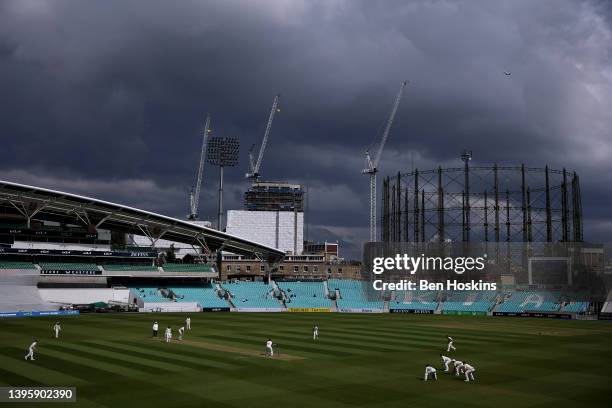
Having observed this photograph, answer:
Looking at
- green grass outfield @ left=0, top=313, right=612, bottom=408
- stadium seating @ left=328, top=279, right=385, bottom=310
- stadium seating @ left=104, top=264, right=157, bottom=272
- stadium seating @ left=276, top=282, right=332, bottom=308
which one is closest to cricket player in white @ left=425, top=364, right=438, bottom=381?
green grass outfield @ left=0, top=313, right=612, bottom=408

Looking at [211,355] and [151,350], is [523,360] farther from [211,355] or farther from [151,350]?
[151,350]

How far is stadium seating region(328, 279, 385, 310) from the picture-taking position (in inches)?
4574

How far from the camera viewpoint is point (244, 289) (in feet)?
396

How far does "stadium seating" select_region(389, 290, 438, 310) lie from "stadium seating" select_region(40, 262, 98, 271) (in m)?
55.1

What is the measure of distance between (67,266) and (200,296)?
76.8 ft

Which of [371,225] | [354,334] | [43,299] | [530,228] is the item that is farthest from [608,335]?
[371,225]

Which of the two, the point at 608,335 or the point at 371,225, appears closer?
the point at 608,335

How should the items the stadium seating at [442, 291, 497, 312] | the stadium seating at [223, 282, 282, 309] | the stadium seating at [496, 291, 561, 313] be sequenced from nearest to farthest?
the stadium seating at [496, 291, 561, 313], the stadium seating at [223, 282, 282, 309], the stadium seating at [442, 291, 497, 312]

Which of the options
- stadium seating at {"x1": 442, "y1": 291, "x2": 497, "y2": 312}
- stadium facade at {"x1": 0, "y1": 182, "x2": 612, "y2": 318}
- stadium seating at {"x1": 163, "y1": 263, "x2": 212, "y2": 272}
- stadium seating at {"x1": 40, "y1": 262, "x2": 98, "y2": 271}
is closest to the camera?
stadium facade at {"x1": 0, "y1": 182, "x2": 612, "y2": 318}

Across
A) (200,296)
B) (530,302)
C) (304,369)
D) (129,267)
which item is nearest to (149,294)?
(129,267)

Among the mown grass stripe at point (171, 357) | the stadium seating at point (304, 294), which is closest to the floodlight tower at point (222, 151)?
the stadium seating at point (304, 294)

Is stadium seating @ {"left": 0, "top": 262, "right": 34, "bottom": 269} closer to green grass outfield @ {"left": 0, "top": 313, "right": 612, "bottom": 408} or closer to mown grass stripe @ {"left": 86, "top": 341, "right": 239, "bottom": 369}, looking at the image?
green grass outfield @ {"left": 0, "top": 313, "right": 612, "bottom": 408}

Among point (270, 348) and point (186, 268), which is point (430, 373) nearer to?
point (270, 348)

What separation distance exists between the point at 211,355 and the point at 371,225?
127 m
